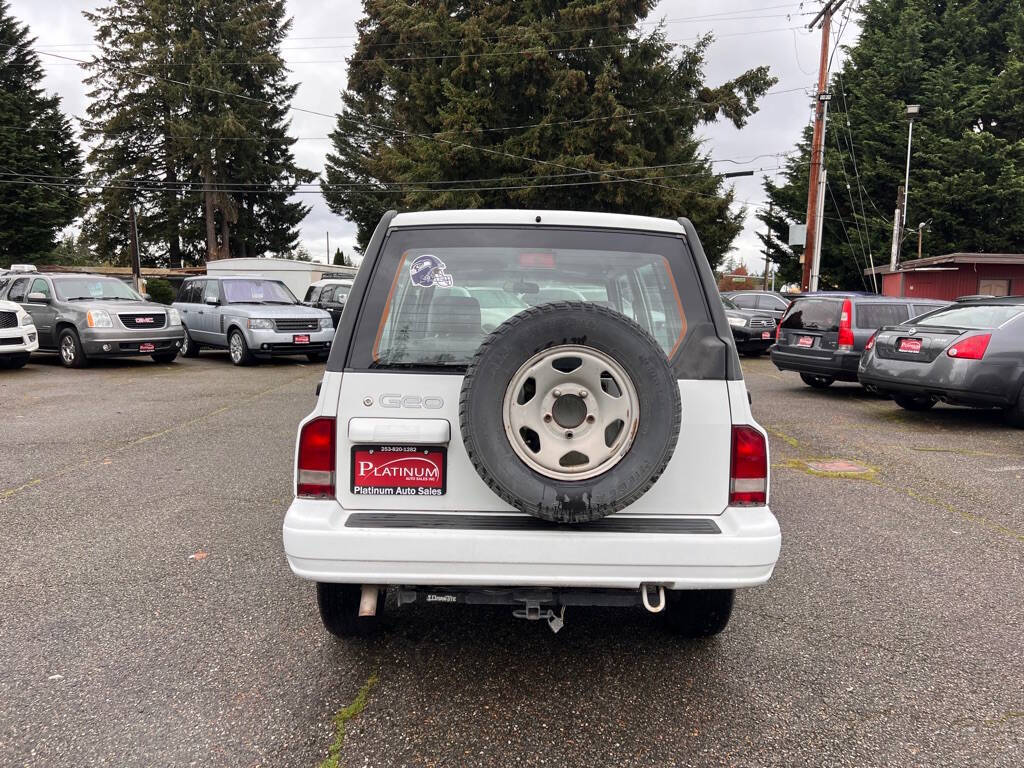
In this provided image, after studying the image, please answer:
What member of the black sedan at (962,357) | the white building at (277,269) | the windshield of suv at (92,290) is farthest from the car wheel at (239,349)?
the white building at (277,269)

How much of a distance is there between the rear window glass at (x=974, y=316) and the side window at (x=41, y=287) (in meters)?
14.9

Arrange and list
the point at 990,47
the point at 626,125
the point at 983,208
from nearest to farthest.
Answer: the point at 626,125 → the point at 983,208 → the point at 990,47

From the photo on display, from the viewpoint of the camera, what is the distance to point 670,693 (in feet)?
9.11

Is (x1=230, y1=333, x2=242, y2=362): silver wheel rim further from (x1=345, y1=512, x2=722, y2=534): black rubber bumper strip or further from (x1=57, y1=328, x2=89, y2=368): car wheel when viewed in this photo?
(x1=345, y1=512, x2=722, y2=534): black rubber bumper strip

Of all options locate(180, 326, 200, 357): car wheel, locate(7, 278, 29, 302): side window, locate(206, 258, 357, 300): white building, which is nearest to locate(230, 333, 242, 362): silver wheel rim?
locate(180, 326, 200, 357): car wheel

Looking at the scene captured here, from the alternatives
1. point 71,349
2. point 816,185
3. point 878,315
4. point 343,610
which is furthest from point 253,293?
point 816,185

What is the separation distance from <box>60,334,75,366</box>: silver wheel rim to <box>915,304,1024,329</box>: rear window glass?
46.4 feet

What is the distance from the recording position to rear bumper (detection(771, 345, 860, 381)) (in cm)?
1057

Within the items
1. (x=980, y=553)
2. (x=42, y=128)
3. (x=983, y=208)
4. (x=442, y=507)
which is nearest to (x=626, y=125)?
(x=983, y=208)

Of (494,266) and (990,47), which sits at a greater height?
(990,47)

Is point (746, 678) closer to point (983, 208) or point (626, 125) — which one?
point (626, 125)

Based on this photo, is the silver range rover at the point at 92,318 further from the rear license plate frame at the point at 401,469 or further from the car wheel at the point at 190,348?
the rear license plate frame at the point at 401,469

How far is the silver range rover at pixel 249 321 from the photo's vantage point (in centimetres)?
1441

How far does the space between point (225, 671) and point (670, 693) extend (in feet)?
5.72
